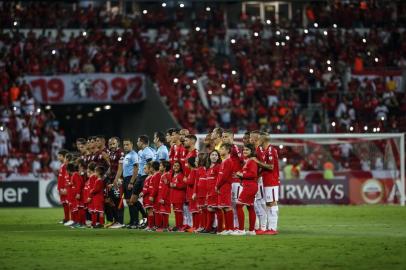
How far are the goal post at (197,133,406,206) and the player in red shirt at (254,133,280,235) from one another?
51.2 ft

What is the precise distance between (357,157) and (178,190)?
15813mm

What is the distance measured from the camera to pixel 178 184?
22203 millimetres

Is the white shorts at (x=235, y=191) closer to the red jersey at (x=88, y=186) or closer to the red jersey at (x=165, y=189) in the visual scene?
the red jersey at (x=165, y=189)

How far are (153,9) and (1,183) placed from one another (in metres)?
15.9

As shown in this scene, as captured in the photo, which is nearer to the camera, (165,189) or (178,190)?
(178,190)

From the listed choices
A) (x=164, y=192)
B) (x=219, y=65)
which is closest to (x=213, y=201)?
(x=164, y=192)

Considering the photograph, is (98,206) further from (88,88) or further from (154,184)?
(88,88)

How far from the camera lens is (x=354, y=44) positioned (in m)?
47.9

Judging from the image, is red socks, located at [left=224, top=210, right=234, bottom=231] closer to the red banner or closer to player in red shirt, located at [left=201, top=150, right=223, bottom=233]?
player in red shirt, located at [left=201, top=150, right=223, bottom=233]

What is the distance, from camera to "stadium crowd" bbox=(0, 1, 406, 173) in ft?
136

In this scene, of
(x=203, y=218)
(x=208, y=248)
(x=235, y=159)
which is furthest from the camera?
(x=203, y=218)

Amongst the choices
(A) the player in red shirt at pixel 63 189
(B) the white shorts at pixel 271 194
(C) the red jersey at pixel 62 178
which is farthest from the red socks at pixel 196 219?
(C) the red jersey at pixel 62 178

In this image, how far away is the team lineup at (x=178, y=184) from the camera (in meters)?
20.7

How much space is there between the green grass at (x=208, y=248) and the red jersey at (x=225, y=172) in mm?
1148
